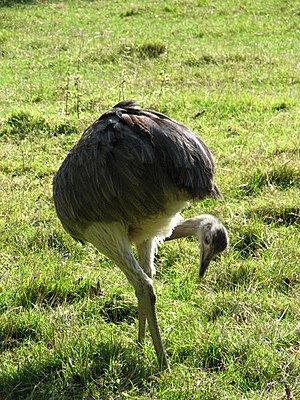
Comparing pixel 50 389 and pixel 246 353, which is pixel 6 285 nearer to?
pixel 50 389

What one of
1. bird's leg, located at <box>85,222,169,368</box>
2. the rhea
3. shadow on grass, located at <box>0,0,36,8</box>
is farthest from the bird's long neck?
shadow on grass, located at <box>0,0,36,8</box>

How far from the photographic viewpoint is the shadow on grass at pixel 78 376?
3129 mm

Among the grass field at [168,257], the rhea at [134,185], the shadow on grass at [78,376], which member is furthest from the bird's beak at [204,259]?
the shadow on grass at [78,376]

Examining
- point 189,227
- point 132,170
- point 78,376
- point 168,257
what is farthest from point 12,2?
point 78,376

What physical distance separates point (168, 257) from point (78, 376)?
1311 millimetres

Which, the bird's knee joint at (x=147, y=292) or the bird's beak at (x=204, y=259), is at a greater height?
the bird's beak at (x=204, y=259)

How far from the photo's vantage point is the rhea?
122 inches

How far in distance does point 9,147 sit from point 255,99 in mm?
2625

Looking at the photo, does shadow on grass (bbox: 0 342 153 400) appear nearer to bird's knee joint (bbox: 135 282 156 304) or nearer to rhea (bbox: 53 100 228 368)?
rhea (bbox: 53 100 228 368)

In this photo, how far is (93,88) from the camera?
8211 millimetres

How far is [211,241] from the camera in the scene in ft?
10.7

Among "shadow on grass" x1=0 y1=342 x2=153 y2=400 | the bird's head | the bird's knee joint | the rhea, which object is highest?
the rhea

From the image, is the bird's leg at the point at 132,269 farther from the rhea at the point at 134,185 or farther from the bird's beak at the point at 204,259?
the bird's beak at the point at 204,259

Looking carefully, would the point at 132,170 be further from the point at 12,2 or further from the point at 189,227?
the point at 12,2
